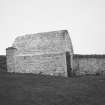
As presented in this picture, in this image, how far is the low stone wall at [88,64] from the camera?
77.7 ft

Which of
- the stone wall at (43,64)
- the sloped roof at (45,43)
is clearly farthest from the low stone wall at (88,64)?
the stone wall at (43,64)

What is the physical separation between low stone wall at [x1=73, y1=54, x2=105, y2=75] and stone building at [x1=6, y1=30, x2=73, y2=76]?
3080 mm

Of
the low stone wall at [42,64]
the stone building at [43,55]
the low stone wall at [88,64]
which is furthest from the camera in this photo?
the low stone wall at [88,64]

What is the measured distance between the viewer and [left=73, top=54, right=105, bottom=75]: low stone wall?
2369cm

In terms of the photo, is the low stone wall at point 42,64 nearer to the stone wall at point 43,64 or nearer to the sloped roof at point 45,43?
the stone wall at point 43,64

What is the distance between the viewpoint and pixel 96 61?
2395cm

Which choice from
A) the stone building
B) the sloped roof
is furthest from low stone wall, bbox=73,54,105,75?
the sloped roof

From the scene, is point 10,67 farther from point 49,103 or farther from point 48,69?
point 49,103

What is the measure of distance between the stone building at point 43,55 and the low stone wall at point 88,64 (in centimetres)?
308

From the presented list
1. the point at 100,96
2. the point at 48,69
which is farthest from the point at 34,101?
the point at 48,69

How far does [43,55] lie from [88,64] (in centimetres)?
888

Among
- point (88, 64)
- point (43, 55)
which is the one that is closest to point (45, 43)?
point (43, 55)

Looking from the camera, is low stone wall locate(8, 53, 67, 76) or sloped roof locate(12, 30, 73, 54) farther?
sloped roof locate(12, 30, 73, 54)

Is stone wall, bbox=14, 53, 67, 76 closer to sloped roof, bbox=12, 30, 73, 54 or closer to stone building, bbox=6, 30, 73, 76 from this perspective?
stone building, bbox=6, 30, 73, 76
